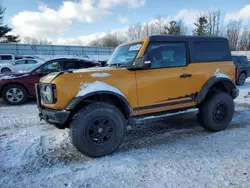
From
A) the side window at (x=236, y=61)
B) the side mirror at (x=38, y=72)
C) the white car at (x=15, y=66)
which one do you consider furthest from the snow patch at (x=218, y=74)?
the white car at (x=15, y=66)

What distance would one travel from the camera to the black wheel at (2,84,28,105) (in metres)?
7.50

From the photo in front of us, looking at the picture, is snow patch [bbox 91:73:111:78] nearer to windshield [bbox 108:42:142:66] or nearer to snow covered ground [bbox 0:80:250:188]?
windshield [bbox 108:42:142:66]

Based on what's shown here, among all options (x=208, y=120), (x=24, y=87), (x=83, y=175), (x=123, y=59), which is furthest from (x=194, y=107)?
(x=24, y=87)

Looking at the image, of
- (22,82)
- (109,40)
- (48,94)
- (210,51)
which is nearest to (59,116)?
(48,94)

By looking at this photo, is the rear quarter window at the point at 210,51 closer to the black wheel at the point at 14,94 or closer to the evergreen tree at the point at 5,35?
the black wheel at the point at 14,94

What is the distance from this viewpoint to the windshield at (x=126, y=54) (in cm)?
405

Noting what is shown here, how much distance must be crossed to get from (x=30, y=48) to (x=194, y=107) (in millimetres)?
36913

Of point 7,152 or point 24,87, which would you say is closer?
point 7,152

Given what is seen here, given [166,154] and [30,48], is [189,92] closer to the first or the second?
[166,154]

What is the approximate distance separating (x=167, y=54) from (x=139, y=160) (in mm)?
2047

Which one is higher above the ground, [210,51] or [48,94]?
[210,51]

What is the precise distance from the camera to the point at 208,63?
4.52 metres

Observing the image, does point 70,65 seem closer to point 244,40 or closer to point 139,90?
point 139,90

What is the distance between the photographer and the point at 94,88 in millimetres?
3424
